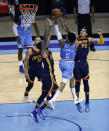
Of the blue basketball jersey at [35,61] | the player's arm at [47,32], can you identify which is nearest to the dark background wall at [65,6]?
the blue basketball jersey at [35,61]

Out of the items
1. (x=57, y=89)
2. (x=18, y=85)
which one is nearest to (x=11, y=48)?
(x=18, y=85)

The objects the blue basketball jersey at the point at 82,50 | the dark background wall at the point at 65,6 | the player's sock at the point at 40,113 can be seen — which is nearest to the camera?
the player's sock at the point at 40,113

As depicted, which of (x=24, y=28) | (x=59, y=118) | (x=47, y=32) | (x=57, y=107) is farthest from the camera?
(x=24, y=28)

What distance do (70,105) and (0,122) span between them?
1856 millimetres

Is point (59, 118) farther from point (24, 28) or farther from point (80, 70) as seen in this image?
point (24, 28)

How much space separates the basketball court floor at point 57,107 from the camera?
836cm

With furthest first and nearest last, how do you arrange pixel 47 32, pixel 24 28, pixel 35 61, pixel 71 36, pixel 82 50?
pixel 24 28
pixel 35 61
pixel 82 50
pixel 71 36
pixel 47 32

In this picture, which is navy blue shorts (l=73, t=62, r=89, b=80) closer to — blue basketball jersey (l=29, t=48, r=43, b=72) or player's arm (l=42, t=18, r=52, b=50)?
blue basketball jersey (l=29, t=48, r=43, b=72)

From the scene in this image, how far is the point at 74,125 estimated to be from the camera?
839cm

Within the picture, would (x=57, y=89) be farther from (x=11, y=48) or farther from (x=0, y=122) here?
(x=11, y=48)

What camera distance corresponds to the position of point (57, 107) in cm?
952

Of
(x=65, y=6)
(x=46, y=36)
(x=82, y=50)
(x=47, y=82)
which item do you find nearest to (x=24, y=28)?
(x=82, y=50)

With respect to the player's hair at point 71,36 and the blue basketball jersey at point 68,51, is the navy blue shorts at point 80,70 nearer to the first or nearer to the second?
the blue basketball jersey at point 68,51

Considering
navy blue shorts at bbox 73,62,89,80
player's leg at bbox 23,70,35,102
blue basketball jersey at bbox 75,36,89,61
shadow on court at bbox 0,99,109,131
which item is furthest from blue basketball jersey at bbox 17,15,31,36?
navy blue shorts at bbox 73,62,89,80
